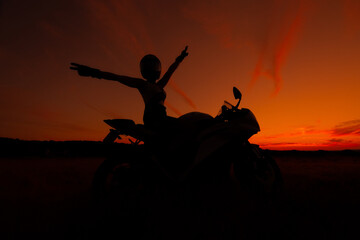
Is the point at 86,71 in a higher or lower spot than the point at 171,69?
lower

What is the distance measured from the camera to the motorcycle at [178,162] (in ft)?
7.07

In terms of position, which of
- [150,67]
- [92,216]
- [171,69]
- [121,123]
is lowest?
[92,216]

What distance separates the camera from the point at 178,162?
7.19 feet

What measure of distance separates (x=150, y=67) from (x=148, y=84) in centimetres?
33

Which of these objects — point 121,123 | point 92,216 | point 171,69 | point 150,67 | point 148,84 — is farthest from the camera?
point 171,69

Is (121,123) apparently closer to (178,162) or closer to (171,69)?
(178,162)

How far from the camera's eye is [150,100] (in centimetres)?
258

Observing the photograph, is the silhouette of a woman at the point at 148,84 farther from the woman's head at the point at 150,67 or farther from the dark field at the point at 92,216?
the dark field at the point at 92,216

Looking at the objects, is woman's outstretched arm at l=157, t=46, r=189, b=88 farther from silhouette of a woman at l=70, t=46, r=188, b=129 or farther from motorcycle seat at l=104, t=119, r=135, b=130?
motorcycle seat at l=104, t=119, r=135, b=130

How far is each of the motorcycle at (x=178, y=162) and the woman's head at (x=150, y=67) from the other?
0.92 metres

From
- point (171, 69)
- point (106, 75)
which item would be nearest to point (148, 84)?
point (106, 75)

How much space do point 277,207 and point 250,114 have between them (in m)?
1.15

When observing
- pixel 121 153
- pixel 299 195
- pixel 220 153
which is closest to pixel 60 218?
pixel 121 153

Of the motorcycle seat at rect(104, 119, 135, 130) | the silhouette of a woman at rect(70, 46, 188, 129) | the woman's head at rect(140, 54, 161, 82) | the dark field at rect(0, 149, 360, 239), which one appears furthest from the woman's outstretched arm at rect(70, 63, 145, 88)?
the dark field at rect(0, 149, 360, 239)
